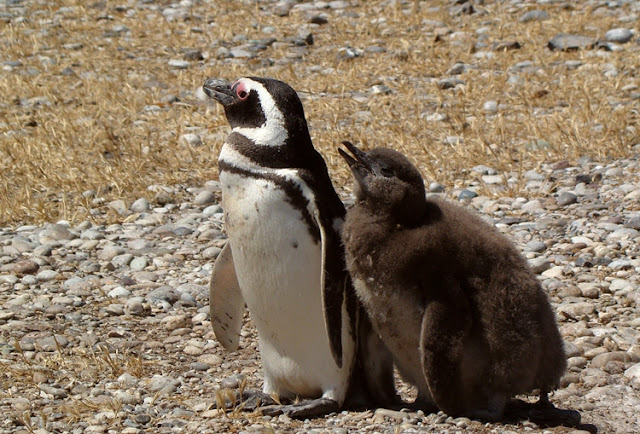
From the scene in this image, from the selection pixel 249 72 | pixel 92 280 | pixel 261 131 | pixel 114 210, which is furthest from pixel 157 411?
pixel 249 72

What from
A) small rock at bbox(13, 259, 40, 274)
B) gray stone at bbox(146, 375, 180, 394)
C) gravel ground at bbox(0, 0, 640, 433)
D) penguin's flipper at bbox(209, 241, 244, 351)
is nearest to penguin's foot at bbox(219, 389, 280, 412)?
gravel ground at bbox(0, 0, 640, 433)

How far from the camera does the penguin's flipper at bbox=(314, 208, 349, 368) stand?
3877 mm

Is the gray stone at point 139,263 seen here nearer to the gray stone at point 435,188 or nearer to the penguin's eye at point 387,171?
the gray stone at point 435,188

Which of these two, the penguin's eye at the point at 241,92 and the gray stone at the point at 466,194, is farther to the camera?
the gray stone at the point at 466,194

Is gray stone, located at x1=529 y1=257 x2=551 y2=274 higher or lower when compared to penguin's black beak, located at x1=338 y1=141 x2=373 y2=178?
lower

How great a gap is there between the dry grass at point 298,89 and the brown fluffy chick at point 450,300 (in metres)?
3.01

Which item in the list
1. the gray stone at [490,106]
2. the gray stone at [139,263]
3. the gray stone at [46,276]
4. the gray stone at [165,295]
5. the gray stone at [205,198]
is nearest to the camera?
the gray stone at [165,295]

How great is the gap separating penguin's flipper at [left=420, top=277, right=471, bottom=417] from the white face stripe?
86 centimetres

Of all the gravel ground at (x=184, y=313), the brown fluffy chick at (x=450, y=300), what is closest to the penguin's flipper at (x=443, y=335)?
the brown fluffy chick at (x=450, y=300)

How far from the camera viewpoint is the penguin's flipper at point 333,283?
3.88 m

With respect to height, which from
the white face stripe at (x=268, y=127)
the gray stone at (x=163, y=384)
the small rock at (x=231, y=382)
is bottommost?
the small rock at (x=231, y=382)

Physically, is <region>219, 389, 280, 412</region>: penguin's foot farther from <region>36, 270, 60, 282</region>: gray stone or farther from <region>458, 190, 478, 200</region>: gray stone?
<region>458, 190, 478, 200</region>: gray stone

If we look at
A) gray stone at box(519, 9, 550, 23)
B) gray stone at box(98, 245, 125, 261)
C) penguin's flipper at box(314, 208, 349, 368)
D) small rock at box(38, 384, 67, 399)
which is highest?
gray stone at box(519, 9, 550, 23)

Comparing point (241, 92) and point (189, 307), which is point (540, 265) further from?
point (241, 92)
